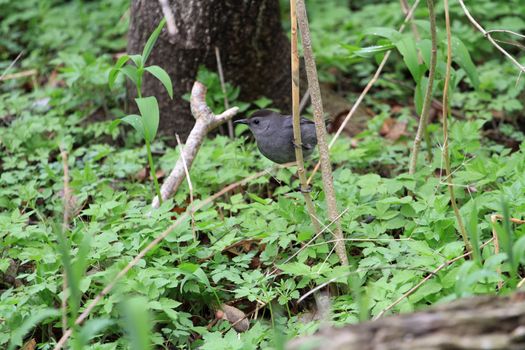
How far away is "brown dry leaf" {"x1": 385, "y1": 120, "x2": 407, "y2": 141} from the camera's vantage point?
5133 millimetres

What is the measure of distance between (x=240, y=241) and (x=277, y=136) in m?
0.74

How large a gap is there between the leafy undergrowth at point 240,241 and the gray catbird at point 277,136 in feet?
0.61

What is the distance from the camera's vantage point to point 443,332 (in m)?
1.70

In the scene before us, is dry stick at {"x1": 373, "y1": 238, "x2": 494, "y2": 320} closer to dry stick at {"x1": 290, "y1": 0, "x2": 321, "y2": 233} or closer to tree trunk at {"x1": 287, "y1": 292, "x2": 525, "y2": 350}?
dry stick at {"x1": 290, "y1": 0, "x2": 321, "y2": 233}

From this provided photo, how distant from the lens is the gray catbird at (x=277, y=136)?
3930mm

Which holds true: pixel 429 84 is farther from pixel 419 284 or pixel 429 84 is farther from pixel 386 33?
pixel 419 284

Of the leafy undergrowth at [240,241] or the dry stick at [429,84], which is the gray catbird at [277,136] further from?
the dry stick at [429,84]

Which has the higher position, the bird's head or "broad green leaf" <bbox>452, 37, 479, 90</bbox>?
"broad green leaf" <bbox>452, 37, 479, 90</bbox>

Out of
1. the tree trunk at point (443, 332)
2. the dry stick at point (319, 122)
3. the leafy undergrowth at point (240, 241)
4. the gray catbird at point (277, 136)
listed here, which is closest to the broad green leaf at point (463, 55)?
the leafy undergrowth at point (240, 241)

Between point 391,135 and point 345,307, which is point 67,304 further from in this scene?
point 391,135

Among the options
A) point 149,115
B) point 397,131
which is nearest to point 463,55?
point 397,131

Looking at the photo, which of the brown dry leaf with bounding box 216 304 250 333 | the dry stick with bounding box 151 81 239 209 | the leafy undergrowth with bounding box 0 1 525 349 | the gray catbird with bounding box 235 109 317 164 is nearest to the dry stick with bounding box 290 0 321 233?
the leafy undergrowth with bounding box 0 1 525 349

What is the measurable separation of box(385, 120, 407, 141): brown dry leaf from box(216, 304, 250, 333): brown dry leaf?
7.62 feet

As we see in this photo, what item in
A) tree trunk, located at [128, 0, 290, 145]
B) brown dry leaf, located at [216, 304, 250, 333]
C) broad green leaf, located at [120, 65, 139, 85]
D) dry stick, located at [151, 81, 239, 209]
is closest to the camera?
brown dry leaf, located at [216, 304, 250, 333]
